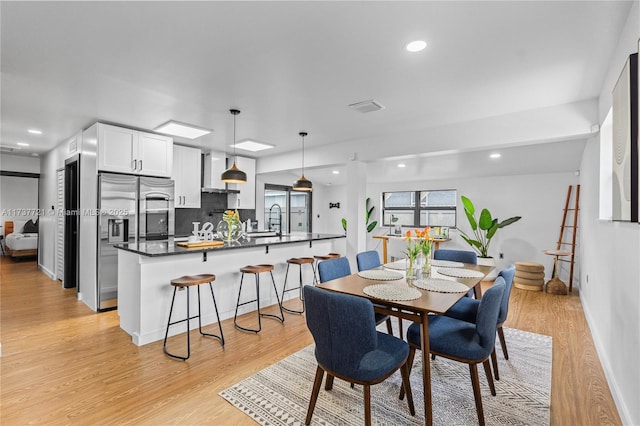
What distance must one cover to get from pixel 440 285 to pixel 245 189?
4862 mm

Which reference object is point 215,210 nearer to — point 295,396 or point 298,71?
point 298,71

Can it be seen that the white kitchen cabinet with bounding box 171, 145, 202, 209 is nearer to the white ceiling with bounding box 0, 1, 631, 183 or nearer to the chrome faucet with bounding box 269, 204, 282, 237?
the white ceiling with bounding box 0, 1, 631, 183

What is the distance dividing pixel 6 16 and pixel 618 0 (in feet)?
11.8

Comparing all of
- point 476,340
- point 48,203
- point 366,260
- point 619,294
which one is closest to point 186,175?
point 48,203

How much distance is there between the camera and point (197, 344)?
3.06m

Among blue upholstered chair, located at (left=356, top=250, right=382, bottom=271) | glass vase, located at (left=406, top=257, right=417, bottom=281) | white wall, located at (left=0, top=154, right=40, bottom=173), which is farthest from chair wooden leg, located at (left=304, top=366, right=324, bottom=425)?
white wall, located at (left=0, top=154, right=40, bottom=173)

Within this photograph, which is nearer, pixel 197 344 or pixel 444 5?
pixel 444 5

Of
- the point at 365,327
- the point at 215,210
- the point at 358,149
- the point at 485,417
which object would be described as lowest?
the point at 485,417

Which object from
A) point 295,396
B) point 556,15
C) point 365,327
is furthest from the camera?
point 295,396

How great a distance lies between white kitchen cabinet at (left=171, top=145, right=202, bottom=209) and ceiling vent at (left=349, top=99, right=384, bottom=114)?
327 centimetres

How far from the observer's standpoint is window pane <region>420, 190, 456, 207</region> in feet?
23.5

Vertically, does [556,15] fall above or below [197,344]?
above

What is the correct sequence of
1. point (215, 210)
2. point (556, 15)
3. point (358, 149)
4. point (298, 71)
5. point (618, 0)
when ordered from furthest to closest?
point (215, 210) → point (358, 149) → point (298, 71) → point (556, 15) → point (618, 0)

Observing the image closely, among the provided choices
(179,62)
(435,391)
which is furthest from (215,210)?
(435,391)
